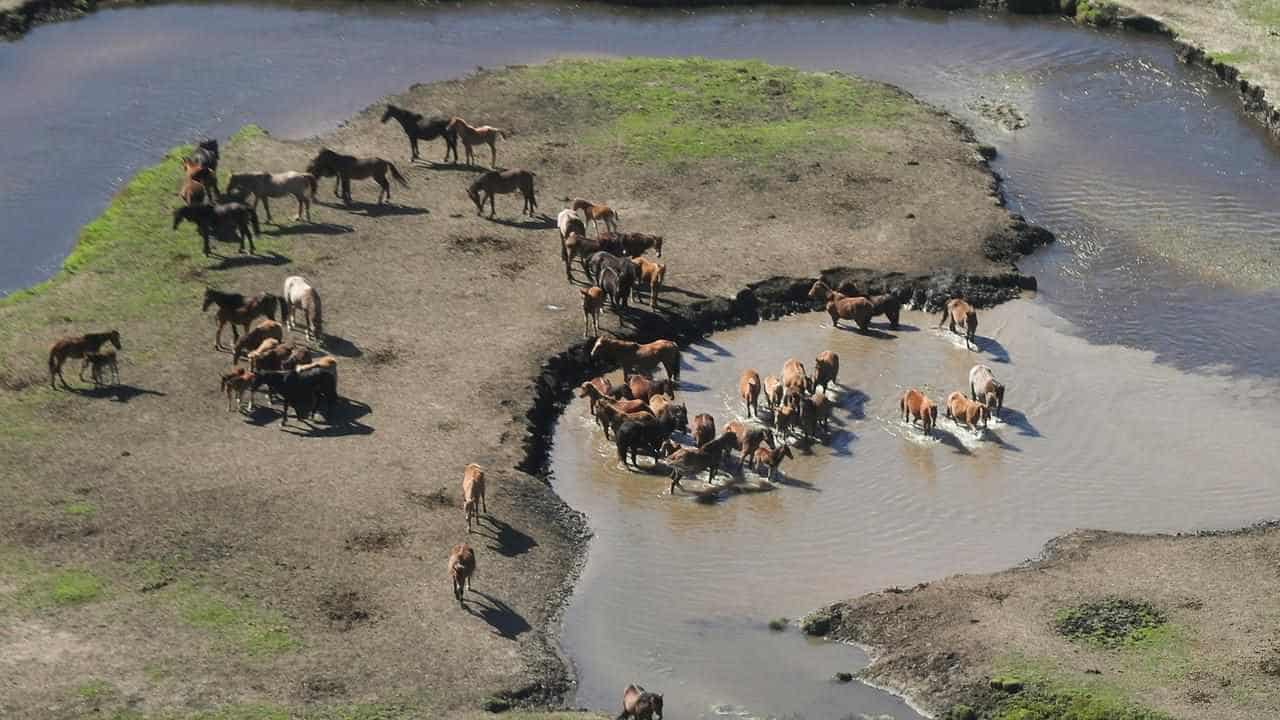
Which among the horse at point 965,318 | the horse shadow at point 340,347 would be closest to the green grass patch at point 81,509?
the horse shadow at point 340,347

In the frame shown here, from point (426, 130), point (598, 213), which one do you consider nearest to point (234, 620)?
point (598, 213)

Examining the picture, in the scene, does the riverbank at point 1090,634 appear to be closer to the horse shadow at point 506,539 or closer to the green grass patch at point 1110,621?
the green grass patch at point 1110,621

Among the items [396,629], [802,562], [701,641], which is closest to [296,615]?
[396,629]

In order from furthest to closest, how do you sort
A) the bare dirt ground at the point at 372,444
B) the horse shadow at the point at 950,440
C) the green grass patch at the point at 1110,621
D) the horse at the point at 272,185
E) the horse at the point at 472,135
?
the horse at the point at 472,135, the horse at the point at 272,185, the horse shadow at the point at 950,440, the green grass patch at the point at 1110,621, the bare dirt ground at the point at 372,444

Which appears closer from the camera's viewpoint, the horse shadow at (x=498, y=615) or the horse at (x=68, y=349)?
the horse shadow at (x=498, y=615)

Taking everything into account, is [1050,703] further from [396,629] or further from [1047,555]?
[396,629]

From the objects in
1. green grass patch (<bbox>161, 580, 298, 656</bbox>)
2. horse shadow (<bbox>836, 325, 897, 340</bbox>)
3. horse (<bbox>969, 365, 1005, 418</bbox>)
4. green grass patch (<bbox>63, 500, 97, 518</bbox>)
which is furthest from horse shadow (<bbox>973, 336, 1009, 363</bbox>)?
green grass patch (<bbox>63, 500, 97, 518</bbox>)
